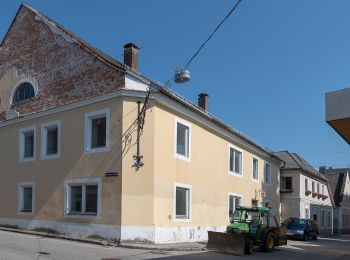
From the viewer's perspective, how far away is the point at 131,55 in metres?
23.7

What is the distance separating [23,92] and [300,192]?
25281 millimetres

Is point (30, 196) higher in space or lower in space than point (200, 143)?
lower

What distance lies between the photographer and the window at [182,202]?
2239cm

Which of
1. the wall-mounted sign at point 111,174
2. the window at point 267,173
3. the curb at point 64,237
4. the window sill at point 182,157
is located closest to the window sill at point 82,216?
the curb at point 64,237

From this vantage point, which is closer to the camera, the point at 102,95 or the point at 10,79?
the point at 102,95

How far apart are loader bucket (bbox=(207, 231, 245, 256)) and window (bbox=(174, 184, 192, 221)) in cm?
278

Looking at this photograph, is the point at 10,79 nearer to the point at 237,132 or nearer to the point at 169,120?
the point at 169,120

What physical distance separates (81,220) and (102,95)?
5.43 meters

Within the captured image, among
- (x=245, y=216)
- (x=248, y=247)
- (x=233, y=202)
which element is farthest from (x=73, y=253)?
(x=233, y=202)

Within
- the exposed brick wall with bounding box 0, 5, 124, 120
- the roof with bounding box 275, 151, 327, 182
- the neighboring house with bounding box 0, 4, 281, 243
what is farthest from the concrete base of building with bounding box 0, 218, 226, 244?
the roof with bounding box 275, 151, 327, 182

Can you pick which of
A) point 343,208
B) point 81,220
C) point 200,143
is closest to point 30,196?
point 81,220

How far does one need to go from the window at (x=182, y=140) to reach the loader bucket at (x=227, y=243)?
14.8 feet

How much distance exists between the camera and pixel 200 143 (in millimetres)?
24891

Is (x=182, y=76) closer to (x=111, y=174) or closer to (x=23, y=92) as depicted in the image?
(x=111, y=174)
